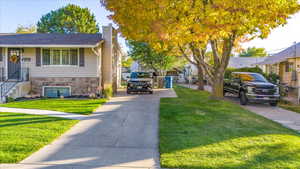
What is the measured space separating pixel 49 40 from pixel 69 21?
926 inches

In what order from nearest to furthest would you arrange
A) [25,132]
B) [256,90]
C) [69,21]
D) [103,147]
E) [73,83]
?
[103,147]
[25,132]
[256,90]
[73,83]
[69,21]

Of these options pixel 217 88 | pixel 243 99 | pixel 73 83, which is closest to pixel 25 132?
pixel 73 83

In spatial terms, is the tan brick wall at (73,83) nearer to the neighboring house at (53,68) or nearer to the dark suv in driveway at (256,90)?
the neighboring house at (53,68)

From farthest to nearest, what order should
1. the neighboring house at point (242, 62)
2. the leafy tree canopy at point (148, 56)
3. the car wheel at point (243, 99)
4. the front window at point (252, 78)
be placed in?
1. the neighboring house at point (242, 62)
2. the leafy tree canopy at point (148, 56)
3. the front window at point (252, 78)
4. the car wheel at point (243, 99)

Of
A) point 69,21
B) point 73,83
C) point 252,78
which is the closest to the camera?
point 252,78

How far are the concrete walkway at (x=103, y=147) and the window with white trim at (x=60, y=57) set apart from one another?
325 inches

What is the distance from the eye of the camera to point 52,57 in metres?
16.5

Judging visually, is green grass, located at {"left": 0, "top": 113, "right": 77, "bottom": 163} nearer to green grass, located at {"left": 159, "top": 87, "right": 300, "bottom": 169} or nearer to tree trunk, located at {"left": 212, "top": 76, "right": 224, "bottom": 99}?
green grass, located at {"left": 159, "top": 87, "right": 300, "bottom": 169}

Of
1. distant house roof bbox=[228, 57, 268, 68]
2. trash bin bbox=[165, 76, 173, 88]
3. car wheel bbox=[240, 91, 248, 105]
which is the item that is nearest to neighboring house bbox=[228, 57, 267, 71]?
distant house roof bbox=[228, 57, 268, 68]

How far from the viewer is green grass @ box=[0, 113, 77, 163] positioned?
17.8 ft

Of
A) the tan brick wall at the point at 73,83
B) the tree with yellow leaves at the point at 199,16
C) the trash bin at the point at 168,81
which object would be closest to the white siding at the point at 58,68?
the tan brick wall at the point at 73,83

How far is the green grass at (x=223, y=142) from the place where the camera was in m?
5.01

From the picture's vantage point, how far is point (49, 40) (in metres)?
16.8

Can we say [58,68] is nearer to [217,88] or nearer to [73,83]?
[73,83]
